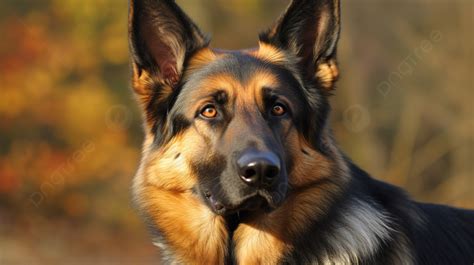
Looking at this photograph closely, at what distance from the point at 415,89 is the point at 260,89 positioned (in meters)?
12.7

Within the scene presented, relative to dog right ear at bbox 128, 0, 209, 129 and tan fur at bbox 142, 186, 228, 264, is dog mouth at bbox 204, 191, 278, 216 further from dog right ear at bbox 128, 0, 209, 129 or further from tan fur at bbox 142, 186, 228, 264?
dog right ear at bbox 128, 0, 209, 129

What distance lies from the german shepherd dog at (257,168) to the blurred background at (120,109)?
10540 millimetres

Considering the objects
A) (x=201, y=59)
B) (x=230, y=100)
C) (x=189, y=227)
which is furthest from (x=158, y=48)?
(x=189, y=227)

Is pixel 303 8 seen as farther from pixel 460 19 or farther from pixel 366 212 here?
pixel 460 19

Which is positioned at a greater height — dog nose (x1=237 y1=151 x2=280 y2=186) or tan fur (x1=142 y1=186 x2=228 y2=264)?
dog nose (x1=237 y1=151 x2=280 y2=186)

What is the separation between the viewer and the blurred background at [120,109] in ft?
53.8

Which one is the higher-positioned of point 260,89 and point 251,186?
point 260,89

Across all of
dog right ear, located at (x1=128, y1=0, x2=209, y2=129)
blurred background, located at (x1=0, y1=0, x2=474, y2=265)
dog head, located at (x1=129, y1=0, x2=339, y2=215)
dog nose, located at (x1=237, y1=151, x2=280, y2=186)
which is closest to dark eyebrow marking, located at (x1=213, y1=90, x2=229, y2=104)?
dog head, located at (x1=129, y1=0, x2=339, y2=215)

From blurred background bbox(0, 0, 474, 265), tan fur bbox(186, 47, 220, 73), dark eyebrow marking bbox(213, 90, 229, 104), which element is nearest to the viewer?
dark eyebrow marking bbox(213, 90, 229, 104)

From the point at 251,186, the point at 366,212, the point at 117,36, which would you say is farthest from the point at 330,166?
the point at 117,36

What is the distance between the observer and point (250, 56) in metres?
5.26

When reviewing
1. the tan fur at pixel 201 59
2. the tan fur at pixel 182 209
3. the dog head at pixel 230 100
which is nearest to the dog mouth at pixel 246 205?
the dog head at pixel 230 100

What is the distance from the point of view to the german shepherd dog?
4719mm

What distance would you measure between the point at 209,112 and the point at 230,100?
0.63 feet
